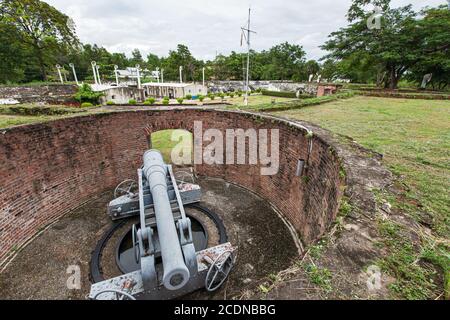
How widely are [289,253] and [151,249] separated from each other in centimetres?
322

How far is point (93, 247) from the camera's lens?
16.0 ft

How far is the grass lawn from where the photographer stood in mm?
1704

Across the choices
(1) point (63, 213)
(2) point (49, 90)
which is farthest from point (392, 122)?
(2) point (49, 90)

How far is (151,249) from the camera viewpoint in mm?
3355

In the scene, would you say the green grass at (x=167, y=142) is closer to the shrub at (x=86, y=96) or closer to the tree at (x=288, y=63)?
the shrub at (x=86, y=96)

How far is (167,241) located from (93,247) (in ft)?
10.3

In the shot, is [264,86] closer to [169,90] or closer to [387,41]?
[169,90]

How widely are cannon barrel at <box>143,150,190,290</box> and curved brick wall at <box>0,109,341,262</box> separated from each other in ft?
7.72

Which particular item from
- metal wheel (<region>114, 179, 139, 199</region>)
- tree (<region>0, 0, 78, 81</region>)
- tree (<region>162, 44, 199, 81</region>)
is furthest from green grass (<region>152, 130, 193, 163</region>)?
tree (<region>162, 44, 199, 81</region>)

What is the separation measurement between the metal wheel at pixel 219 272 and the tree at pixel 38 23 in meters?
30.2

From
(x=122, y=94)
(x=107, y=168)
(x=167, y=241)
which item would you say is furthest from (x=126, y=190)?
(x=122, y=94)

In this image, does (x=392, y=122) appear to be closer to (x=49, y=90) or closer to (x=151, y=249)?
(x=151, y=249)

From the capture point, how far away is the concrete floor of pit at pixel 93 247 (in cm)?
402

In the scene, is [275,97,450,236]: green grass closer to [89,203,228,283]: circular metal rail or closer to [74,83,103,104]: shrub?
[89,203,228,283]: circular metal rail
